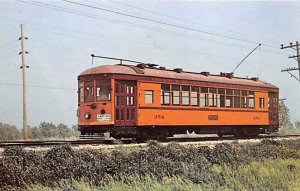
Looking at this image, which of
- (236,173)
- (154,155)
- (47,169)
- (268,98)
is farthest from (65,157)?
(268,98)

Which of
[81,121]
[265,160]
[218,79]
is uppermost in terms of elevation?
[218,79]

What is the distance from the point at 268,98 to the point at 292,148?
16.9 ft

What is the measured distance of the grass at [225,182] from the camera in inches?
400

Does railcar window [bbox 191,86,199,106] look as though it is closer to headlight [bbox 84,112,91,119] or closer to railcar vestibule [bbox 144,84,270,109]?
railcar vestibule [bbox 144,84,270,109]

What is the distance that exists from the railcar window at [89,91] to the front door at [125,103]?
1.08 meters

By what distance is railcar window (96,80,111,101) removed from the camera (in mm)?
16375

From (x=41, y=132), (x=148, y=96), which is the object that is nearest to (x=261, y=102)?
(x=148, y=96)

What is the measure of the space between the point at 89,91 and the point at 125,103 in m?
1.62

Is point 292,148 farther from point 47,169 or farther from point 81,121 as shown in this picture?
point 47,169

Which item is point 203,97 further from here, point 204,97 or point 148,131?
point 148,131

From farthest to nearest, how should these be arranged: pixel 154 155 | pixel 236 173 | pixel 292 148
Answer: pixel 292 148 → pixel 154 155 → pixel 236 173

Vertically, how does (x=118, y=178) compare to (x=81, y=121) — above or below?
below

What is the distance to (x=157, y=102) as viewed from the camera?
1741cm

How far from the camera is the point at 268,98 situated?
24.7m
